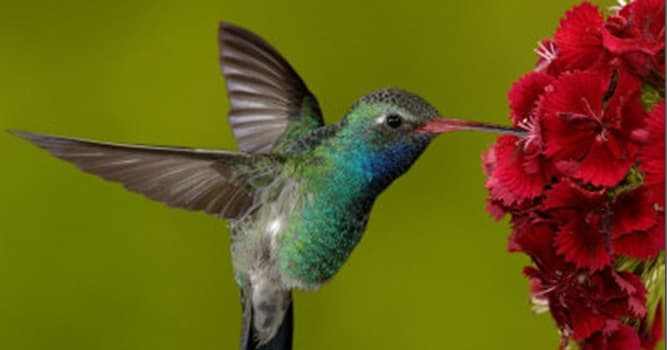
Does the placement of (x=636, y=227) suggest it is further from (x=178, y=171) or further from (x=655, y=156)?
(x=178, y=171)

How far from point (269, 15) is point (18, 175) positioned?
0.80 m

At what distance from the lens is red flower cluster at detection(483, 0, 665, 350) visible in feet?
3.42

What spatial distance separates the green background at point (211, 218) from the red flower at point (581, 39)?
1.64 meters

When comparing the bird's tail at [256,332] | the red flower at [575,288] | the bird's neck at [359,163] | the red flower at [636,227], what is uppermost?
the bird's neck at [359,163]

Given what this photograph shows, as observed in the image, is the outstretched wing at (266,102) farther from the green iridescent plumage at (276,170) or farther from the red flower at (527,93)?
the red flower at (527,93)

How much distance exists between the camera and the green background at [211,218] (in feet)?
9.30

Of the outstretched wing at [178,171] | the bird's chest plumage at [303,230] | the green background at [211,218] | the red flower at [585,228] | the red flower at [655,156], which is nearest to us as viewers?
the red flower at [655,156]

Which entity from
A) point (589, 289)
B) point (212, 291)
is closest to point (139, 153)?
point (589, 289)

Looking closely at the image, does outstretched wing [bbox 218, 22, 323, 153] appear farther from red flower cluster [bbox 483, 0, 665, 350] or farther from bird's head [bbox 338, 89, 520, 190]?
red flower cluster [bbox 483, 0, 665, 350]

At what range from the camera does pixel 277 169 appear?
1514 mm

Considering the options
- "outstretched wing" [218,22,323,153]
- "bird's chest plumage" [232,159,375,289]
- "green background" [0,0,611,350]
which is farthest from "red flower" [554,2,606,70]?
"green background" [0,0,611,350]

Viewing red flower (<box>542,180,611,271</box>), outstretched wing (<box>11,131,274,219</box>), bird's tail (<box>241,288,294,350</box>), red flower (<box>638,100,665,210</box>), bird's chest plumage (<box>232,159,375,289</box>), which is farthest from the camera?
bird's tail (<box>241,288,294,350</box>)

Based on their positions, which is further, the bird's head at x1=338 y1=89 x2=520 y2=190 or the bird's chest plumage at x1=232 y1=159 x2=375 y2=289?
the bird's chest plumage at x1=232 y1=159 x2=375 y2=289

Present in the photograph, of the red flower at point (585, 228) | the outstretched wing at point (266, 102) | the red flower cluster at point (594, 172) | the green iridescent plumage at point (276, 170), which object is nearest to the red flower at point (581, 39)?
the red flower cluster at point (594, 172)
